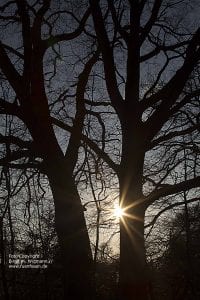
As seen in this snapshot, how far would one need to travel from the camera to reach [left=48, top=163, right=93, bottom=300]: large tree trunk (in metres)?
7.57

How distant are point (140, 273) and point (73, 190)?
2.05m

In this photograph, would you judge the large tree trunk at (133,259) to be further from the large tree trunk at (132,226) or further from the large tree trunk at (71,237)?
the large tree trunk at (71,237)

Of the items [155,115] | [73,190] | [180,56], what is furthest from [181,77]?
[73,190]

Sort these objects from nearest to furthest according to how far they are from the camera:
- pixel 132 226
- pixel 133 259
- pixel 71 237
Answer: pixel 133 259, pixel 132 226, pixel 71 237

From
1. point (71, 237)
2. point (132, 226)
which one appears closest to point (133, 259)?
point (132, 226)

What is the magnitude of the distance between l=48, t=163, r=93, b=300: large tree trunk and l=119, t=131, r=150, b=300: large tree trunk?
76 centimetres

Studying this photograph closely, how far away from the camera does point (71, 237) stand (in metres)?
7.90

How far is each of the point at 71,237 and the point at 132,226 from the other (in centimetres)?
121

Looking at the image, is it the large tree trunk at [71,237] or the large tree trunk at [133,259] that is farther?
the large tree trunk at [71,237]

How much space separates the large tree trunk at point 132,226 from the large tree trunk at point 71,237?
2.51 feet

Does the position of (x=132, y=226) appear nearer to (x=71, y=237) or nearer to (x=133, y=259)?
(x=133, y=259)

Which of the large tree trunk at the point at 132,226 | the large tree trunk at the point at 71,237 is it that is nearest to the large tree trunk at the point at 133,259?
the large tree trunk at the point at 132,226

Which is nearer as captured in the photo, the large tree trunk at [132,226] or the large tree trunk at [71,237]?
the large tree trunk at [132,226]

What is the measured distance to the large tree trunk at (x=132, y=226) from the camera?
23.2 ft
